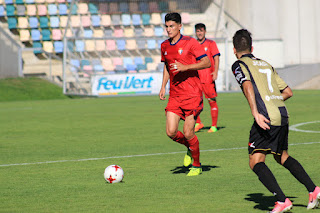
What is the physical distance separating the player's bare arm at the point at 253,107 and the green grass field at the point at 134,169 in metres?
0.79

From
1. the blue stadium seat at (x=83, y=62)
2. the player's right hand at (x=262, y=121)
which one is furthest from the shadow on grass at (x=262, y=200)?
the blue stadium seat at (x=83, y=62)

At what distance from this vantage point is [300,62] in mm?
35656

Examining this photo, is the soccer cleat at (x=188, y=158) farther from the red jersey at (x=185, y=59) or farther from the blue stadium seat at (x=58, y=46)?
the blue stadium seat at (x=58, y=46)

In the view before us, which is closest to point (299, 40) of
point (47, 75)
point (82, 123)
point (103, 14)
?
point (103, 14)

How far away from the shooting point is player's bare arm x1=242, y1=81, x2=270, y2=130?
16.3ft

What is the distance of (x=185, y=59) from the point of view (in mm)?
7551

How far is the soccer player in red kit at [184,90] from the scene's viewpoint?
7.32 metres

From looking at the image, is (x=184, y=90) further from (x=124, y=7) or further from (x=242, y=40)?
(x=124, y=7)

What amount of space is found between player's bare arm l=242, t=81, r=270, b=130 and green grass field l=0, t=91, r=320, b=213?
0.79m

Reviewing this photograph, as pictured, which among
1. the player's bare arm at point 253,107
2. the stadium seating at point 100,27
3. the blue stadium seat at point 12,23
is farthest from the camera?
the blue stadium seat at point 12,23

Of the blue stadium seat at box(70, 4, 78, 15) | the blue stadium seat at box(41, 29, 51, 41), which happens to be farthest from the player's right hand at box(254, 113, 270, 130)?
the blue stadium seat at box(41, 29, 51, 41)

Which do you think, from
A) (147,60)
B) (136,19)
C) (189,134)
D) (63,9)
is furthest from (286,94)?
(63,9)

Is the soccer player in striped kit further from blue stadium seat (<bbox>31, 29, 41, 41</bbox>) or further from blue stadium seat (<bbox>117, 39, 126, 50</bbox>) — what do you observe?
blue stadium seat (<bbox>31, 29, 41, 41</bbox>)

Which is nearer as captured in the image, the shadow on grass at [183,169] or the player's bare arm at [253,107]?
the player's bare arm at [253,107]
